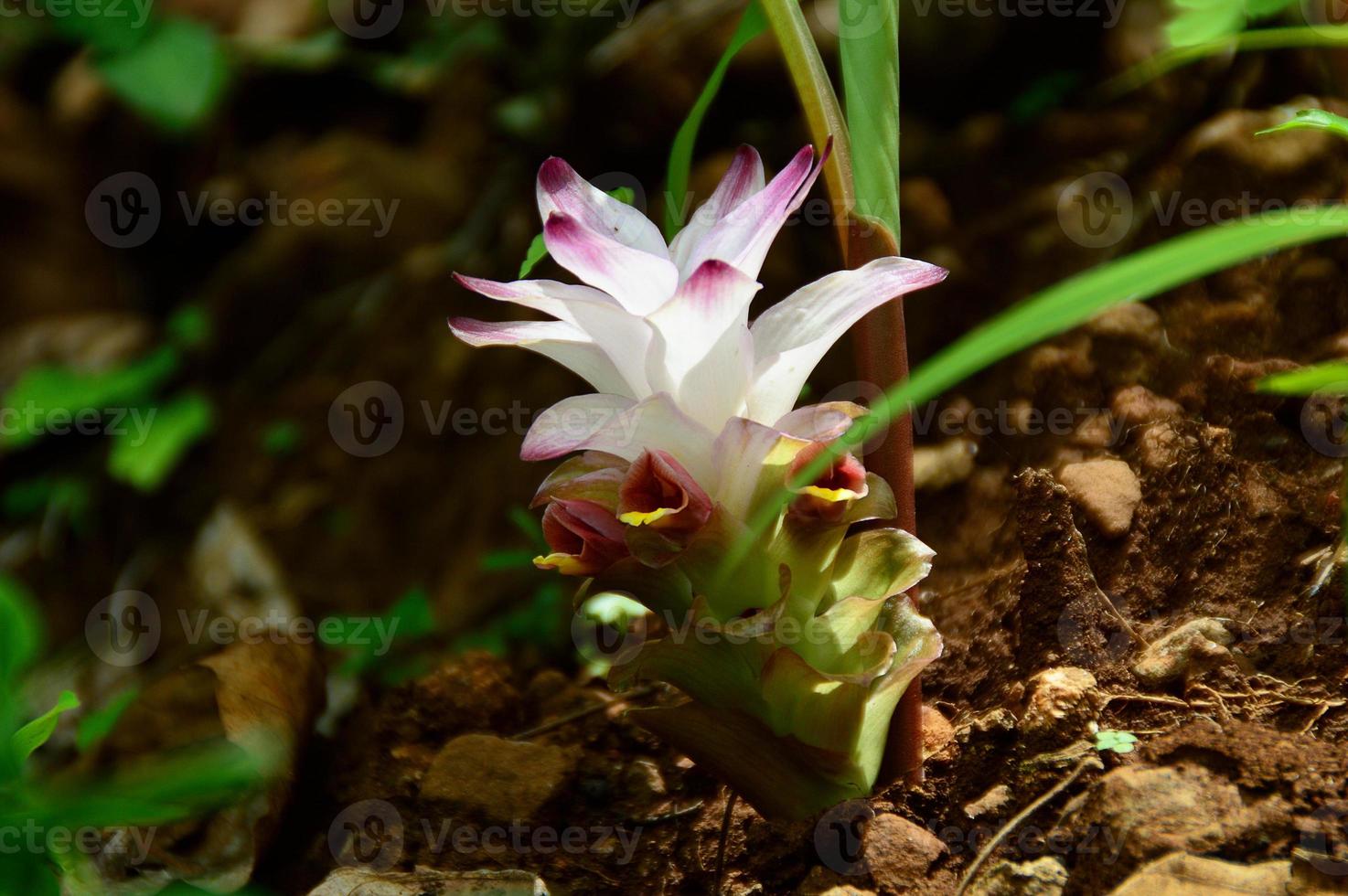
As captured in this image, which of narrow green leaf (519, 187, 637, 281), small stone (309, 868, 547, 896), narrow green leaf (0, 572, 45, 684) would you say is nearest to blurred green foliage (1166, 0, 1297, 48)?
narrow green leaf (519, 187, 637, 281)

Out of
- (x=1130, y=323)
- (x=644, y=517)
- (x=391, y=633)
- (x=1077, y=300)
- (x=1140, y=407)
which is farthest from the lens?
(x=391, y=633)

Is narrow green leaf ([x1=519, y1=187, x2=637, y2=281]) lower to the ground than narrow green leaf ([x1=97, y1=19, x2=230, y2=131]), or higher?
lower

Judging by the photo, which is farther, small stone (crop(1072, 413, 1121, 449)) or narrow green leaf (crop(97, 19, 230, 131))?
narrow green leaf (crop(97, 19, 230, 131))

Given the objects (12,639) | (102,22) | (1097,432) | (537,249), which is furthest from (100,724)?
(102,22)

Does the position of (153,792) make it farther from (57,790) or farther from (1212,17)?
(1212,17)

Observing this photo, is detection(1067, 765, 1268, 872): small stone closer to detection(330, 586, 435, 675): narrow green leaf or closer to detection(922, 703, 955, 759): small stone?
detection(922, 703, 955, 759): small stone

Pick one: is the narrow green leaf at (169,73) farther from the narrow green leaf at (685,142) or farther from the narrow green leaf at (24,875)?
the narrow green leaf at (24,875)

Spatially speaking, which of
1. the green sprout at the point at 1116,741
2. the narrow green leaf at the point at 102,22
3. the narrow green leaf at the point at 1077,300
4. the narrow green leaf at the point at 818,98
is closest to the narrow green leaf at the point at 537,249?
the narrow green leaf at the point at 818,98
